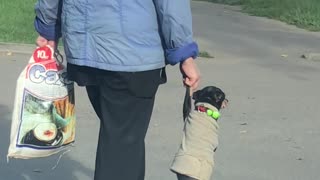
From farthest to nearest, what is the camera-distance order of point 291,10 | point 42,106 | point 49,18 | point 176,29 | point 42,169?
point 291,10, point 42,169, point 42,106, point 49,18, point 176,29

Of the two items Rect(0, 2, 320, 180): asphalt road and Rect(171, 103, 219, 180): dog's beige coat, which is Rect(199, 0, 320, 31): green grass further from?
Rect(171, 103, 219, 180): dog's beige coat

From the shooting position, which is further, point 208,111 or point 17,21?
point 17,21

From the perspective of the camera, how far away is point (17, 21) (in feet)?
46.8

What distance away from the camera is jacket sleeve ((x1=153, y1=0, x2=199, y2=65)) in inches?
126

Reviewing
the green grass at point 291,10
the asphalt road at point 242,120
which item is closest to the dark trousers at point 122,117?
the asphalt road at point 242,120

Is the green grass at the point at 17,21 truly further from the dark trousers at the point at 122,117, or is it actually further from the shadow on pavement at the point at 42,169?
the dark trousers at the point at 122,117

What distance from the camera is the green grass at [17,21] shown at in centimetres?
1233

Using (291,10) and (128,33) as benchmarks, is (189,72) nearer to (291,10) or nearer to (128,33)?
(128,33)

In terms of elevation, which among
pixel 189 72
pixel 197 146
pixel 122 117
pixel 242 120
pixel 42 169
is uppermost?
pixel 189 72

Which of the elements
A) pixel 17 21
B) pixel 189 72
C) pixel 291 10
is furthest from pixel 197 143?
pixel 291 10

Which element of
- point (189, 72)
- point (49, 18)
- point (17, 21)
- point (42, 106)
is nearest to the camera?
point (189, 72)

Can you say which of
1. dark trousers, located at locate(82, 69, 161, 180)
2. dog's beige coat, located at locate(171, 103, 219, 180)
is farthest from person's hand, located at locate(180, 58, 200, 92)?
dog's beige coat, located at locate(171, 103, 219, 180)

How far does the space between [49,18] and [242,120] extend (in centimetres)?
400

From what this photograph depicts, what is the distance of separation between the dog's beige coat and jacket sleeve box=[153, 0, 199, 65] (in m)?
0.41
